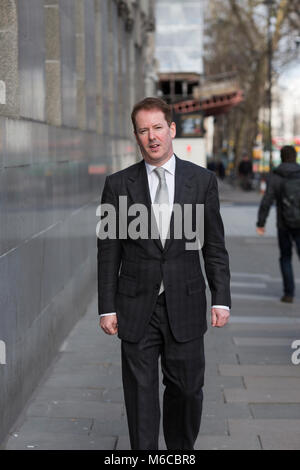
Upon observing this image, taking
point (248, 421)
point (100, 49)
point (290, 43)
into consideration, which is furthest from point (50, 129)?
point (290, 43)

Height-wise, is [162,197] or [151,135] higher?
[151,135]

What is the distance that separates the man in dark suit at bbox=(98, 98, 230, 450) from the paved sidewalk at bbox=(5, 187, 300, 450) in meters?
0.98

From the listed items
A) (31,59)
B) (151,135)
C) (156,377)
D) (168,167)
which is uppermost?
(31,59)

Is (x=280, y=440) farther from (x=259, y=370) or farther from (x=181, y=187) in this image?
(x=259, y=370)

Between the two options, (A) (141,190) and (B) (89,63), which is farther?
(B) (89,63)

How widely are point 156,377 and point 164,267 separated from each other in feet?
1.85

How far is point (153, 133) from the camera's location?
16.4 ft

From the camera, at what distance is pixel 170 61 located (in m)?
72.3

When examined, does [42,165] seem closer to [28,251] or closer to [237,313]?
[28,251]

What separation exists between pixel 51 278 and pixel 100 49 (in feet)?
26.9

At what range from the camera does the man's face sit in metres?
4.99

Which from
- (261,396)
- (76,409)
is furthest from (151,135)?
(261,396)

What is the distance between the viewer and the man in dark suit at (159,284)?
16.7ft

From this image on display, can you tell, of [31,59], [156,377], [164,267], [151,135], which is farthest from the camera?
[31,59]
